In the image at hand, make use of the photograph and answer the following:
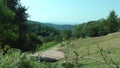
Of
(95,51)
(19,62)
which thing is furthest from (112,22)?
(19,62)

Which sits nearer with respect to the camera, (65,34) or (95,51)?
(95,51)

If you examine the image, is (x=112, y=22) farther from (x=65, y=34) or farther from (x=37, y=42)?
(x=37, y=42)

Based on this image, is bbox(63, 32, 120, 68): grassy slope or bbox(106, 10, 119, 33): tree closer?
bbox(63, 32, 120, 68): grassy slope

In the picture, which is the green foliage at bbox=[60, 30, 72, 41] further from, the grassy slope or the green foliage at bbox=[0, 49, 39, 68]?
the green foliage at bbox=[0, 49, 39, 68]

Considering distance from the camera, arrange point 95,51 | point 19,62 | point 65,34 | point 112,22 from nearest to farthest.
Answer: point 19,62 < point 95,51 < point 65,34 < point 112,22

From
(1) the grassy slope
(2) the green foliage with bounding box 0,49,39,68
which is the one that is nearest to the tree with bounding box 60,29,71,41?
(1) the grassy slope

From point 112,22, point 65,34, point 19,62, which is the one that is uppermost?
point 112,22

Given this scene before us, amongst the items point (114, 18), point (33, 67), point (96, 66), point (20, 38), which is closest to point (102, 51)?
point (33, 67)

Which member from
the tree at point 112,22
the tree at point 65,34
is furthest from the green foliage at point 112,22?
the tree at point 65,34

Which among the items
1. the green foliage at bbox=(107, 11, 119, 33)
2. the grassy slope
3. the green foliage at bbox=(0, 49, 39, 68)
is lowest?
the grassy slope

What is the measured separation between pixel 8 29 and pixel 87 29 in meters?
83.1

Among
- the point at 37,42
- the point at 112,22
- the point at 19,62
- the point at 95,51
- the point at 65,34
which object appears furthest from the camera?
the point at 112,22

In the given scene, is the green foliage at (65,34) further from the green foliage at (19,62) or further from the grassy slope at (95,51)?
the green foliage at (19,62)

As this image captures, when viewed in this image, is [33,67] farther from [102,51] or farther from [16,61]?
[102,51]
